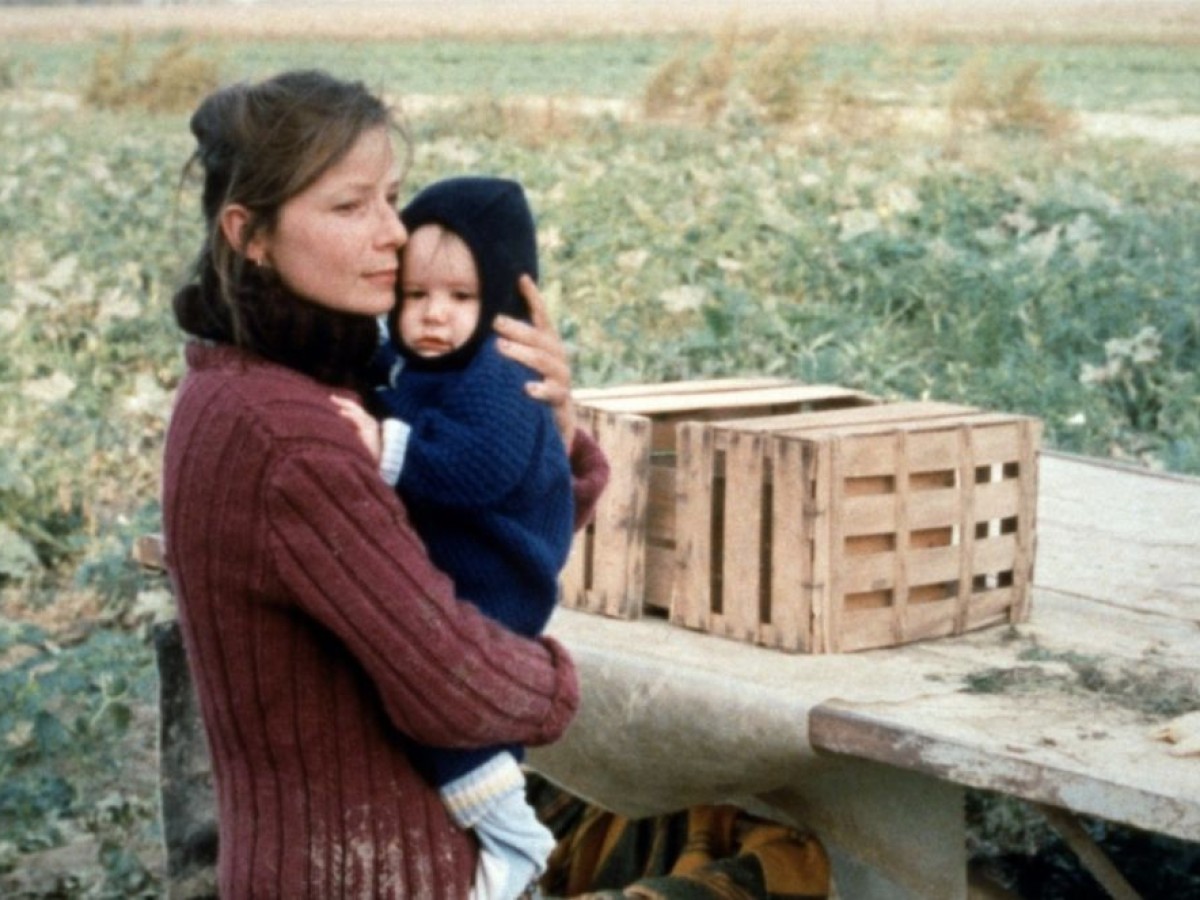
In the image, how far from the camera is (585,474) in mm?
2688

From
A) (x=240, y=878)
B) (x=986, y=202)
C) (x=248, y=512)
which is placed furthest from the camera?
(x=986, y=202)

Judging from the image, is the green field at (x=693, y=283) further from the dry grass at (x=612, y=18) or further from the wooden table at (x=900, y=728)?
the dry grass at (x=612, y=18)

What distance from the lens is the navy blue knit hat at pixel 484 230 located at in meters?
2.40

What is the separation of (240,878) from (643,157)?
39.2ft

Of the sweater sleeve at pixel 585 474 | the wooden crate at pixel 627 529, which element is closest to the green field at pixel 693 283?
the sweater sleeve at pixel 585 474

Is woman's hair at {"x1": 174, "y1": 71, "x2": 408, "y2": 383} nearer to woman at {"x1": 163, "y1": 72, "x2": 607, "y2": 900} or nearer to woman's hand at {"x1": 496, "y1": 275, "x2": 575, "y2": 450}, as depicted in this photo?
woman at {"x1": 163, "y1": 72, "x2": 607, "y2": 900}

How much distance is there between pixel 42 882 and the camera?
449 centimetres

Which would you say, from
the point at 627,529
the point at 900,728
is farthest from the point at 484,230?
the point at 627,529

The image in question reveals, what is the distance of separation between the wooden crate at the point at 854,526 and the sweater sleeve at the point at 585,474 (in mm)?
680

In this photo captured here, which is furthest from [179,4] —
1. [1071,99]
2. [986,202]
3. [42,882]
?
[42,882]

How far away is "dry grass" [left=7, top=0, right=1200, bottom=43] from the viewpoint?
746 inches

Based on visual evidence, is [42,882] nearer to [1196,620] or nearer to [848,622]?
[848,622]

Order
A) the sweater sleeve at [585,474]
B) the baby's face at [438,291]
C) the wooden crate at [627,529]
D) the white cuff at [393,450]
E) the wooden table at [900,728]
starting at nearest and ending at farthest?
the white cuff at [393,450]
the baby's face at [438,291]
the sweater sleeve at [585,474]
the wooden table at [900,728]
the wooden crate at [627,529]

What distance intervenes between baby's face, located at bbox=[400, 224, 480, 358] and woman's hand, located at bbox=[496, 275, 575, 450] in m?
0.04
